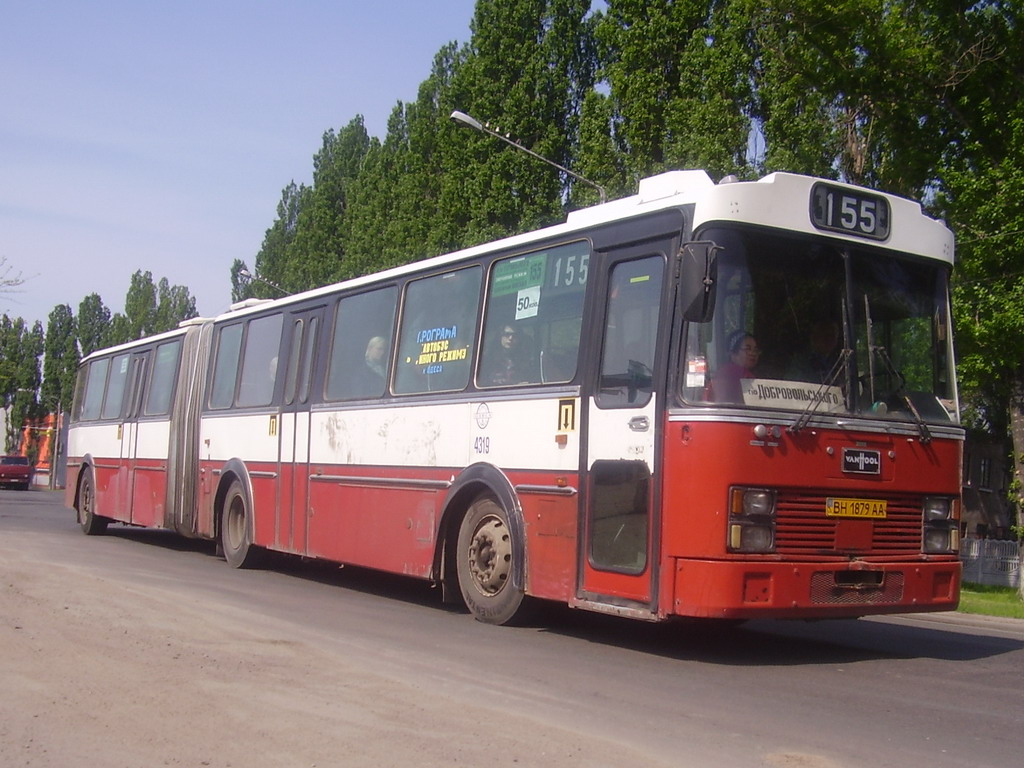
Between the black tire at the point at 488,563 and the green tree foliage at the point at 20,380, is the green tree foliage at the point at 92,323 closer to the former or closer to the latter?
the green tree foliage at the point at 20,380

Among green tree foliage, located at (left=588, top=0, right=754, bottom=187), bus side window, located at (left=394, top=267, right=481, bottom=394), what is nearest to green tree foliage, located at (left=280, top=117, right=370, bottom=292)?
green tree foliage, located at (left=588, top=0, right=754, bottom=187)

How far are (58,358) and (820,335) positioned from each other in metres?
87.9

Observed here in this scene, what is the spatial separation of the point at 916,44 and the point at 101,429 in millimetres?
15466

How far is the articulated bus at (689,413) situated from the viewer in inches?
336

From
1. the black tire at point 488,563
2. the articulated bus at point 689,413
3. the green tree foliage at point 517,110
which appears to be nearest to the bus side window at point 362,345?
the articulated bus at point 689,413

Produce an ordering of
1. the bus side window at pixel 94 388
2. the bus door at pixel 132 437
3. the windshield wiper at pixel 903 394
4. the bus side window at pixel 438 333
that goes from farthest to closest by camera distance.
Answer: the bus side window at pixel 94 388
the bus door at pixel 132 437
the bus side window at pixel 438 333
the windshield wiper at pixel 903 394

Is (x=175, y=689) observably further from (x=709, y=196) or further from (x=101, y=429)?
(x=101, y=429)

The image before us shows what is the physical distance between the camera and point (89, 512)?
22297mm

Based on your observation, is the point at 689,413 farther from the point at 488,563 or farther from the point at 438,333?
the point at 438,333

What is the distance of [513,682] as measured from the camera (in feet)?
25.8

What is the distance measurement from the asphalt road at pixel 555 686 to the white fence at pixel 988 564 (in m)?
17.0

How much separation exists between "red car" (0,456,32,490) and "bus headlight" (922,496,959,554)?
5777 centimetres

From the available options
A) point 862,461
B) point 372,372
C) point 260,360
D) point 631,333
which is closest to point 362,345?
point 372,372

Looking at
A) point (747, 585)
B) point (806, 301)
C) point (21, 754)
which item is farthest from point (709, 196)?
point (21, 754)
